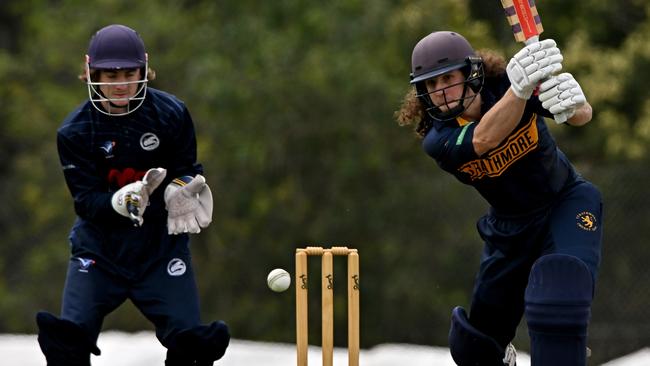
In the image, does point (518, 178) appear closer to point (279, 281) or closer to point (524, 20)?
point (524, 20)

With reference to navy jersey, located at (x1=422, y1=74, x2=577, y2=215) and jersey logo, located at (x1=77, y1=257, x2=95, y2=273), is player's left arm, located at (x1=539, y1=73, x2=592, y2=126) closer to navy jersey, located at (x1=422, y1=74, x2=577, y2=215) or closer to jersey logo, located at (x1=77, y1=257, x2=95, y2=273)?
navy jersey, located at (x1=422, y1=74, x2=577, y2=215)

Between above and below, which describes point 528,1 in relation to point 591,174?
above

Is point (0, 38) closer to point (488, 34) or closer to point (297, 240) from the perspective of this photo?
point (488, 34)

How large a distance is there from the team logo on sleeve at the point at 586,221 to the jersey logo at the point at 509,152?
0.29 meters

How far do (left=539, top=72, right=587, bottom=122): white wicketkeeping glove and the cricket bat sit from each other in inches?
2.9

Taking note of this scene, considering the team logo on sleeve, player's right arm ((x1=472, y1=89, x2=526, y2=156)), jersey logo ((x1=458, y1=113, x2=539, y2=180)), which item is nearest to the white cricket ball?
jersey logo ((x1=458, y1=113, x2=539, y2=180))

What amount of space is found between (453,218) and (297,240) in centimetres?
121

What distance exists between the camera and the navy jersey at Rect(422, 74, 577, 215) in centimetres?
472

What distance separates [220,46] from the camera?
12.0m

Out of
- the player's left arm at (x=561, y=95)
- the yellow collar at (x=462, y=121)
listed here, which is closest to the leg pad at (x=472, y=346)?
the yellow collar at (x=462, y=121)

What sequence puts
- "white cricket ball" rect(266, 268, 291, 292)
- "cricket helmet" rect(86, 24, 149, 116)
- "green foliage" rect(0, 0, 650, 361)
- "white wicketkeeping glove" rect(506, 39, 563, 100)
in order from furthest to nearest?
"green foliage" rect(0, 0, 650, 361)
"white cricket ball" rect(266, 268, 291, 292)
"cricket helmet" rect(86, 24, 149, 116)
"white wicketkeeping glove" rect(506, 39, 563, 100)

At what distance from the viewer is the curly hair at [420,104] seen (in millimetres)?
4879

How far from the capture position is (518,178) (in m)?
4.82

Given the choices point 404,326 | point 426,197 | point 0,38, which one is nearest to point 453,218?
point 426,197
